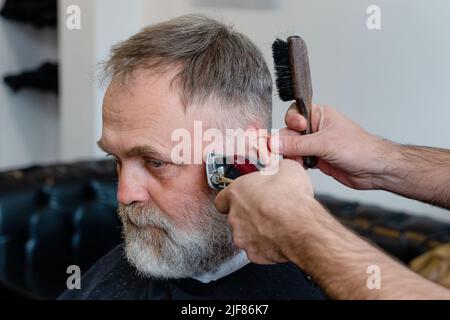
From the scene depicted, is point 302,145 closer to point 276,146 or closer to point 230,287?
point 276,146

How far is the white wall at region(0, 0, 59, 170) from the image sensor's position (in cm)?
341

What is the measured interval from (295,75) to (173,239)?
408mm

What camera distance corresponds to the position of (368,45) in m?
1.63

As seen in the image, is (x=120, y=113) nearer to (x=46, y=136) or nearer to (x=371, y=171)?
(x=371, y=171)

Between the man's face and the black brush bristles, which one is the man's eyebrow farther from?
the black brush bristles

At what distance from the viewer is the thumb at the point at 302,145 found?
3.55 feet

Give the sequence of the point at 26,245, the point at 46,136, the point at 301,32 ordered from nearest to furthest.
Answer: the point at 301,32 → the point at 26,245 → the point at 46,136

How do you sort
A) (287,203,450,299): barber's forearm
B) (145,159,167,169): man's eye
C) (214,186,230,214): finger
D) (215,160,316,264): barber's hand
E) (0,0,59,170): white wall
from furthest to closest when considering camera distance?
1. (0,0,59,170): white wall
2. (145,159,167,169): man's eye
3. (214,186,230,214): finger
4. (215,160,316,264): barber's hand
5. (287,203,450,299): barber's forearm

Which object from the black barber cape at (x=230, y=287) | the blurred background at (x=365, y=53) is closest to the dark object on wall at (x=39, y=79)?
the blurred background at (x=365, y=53)

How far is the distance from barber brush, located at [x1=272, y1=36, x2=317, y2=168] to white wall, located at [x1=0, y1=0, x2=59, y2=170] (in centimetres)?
255

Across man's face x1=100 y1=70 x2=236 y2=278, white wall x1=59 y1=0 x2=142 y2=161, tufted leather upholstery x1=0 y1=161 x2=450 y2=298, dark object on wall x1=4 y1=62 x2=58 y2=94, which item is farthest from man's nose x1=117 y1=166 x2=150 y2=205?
dark object on wall x1=4 y1=62 x2=58 y2=94

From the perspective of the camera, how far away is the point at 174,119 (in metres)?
1.13
